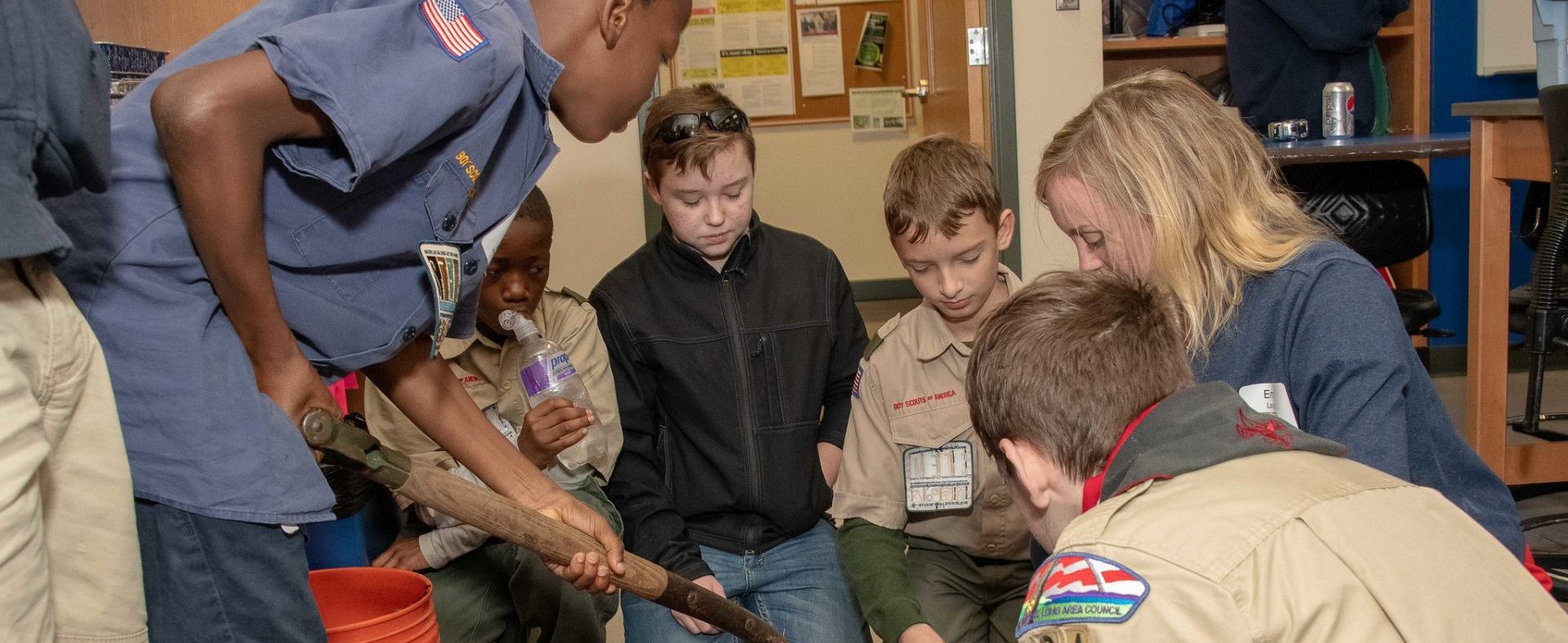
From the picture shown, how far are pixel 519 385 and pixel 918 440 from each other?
29.7 inches

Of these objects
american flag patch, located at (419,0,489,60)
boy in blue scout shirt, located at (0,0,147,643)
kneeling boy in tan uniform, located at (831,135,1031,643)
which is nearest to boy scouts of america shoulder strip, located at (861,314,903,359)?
kneeling boy in tan uniform, located at (831,135,1031,643)

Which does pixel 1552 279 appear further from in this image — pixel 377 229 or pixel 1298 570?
pixel 377 229

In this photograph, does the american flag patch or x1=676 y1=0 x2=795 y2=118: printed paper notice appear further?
x1=676 y1=0 x2=795 y2=118: printed paper notice

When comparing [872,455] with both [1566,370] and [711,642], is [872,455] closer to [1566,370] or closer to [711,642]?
[711,642]

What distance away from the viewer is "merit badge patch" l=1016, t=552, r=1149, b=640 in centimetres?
97

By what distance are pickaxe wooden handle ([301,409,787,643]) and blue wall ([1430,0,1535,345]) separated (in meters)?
4.63

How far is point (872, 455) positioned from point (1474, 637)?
Result: 3.95ft

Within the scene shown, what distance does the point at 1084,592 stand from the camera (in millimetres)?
991

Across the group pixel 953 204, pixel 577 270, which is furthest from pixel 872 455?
pixel 577 270

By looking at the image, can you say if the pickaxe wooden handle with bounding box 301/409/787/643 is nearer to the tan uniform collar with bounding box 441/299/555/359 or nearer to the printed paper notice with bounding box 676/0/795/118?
the tan uniform collar with bounding box 441/299/555/359

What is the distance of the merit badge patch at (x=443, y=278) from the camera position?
4.16ft

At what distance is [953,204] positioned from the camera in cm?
206

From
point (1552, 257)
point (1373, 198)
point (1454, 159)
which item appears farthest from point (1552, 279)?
point (1454, 159)

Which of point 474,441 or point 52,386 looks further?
point 474,441
